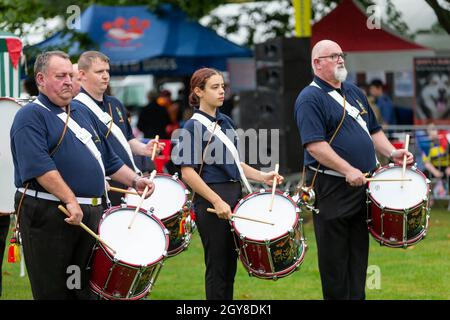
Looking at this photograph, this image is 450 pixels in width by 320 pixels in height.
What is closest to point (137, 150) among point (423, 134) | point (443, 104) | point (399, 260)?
point (399, 260)

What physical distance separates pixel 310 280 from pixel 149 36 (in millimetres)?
9764

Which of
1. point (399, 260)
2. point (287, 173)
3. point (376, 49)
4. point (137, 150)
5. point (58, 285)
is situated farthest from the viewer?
point (376, 49)

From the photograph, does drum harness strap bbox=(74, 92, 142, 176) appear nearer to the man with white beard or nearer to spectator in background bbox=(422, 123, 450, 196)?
the man with white beard

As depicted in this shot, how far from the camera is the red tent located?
715 inches

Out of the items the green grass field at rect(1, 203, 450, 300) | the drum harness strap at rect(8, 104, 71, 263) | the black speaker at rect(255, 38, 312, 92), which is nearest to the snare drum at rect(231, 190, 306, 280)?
the drum harness strap at rect(8, 104, 71, 263)

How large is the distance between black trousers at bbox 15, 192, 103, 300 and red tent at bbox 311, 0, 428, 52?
11956mm

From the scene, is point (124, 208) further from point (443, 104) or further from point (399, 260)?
point (443, 104)

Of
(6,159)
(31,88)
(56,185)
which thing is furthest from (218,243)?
(31,88)

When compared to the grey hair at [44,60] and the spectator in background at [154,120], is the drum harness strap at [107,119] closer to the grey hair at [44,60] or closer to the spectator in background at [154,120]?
the grey hair at [44,60]

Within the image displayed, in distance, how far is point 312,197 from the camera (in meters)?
7.68

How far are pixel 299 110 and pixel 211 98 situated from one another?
638 millimetres

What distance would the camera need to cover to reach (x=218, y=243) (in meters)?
7.58

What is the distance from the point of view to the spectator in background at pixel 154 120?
732 inches
